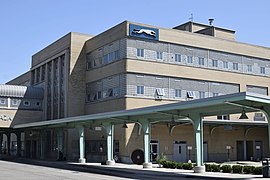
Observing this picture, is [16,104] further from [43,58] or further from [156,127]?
[156,127]

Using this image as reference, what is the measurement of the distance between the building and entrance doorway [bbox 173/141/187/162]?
0.10m

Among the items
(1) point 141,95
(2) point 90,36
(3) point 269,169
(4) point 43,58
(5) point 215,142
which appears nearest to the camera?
(3) point 269,169

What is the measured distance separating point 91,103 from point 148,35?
1015 cm

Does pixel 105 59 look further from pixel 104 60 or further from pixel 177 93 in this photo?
pixel 177 93

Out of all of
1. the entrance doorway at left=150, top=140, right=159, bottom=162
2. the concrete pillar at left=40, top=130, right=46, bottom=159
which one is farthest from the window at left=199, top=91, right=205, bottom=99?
Answer: the concrete pillar at left=40, top=130, right=46, bottom=159

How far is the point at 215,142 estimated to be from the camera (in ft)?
153

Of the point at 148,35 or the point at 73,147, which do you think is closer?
the point at 148,35

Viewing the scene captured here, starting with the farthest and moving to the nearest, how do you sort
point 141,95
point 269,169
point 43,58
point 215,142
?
point 43,58
point 215,142
point 141,95
point 269,169

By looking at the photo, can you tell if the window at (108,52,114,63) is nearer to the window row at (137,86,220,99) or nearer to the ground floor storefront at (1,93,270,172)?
the window row at (137,86,220,99)

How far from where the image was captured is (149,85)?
140 ft

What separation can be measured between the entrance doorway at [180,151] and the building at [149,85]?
0.10m

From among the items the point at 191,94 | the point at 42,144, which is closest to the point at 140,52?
the point at 191,94

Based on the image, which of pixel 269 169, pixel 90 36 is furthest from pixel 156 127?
pixel 269 169

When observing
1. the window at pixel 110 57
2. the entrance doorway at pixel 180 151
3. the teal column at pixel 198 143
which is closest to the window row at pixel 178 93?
the window at pixel 110 57
